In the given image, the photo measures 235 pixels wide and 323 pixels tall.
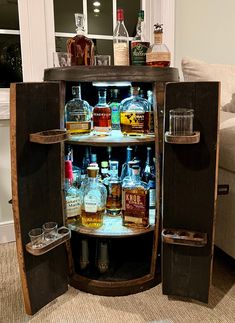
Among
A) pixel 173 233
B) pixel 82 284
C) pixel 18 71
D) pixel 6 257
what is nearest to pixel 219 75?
pixel 173 233

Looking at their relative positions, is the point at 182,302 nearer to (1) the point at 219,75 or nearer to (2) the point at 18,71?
(1) the point at 219,75

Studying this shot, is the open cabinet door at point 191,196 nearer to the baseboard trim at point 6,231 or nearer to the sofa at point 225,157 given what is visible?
the sofa at point 225,157

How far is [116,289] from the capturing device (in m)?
1.42

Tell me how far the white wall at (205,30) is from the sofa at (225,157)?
11.7 inches

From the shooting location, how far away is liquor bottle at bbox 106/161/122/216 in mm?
1501

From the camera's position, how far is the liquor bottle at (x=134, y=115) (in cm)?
136

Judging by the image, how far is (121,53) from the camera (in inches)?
56.1

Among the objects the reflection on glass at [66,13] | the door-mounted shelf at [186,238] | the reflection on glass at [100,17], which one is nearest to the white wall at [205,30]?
the reflection on glass at [100,17]

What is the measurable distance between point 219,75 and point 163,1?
557 mm

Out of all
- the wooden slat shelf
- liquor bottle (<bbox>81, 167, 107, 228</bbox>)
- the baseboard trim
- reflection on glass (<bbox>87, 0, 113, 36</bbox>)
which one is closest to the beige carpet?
liquor bottle (<bbox>81, 167, 107, 228</bbox>)

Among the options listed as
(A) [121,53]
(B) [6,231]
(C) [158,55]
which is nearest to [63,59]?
(A) [121,53]

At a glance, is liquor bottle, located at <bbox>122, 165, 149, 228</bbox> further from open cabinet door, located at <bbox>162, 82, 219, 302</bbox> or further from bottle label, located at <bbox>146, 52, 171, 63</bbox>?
bottle label, located at <bbox>146, 52, 171, 63</bbox>

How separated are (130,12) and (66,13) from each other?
0.40 metres

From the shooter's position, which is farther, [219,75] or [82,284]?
[219,75]
